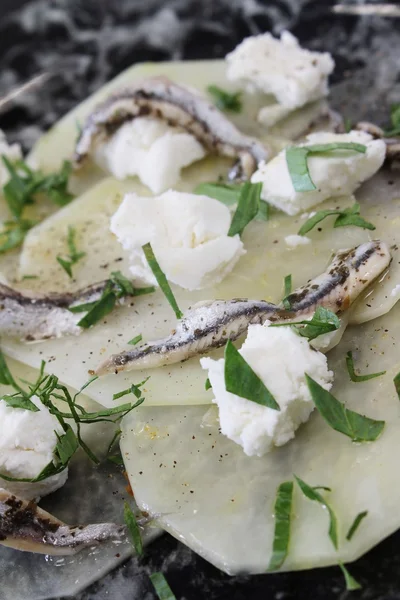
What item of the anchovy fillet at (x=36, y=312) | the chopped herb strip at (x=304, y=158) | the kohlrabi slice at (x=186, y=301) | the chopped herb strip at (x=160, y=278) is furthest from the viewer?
the anchovy fillet at (x=36, y=312)

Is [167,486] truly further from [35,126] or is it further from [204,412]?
[35,126]

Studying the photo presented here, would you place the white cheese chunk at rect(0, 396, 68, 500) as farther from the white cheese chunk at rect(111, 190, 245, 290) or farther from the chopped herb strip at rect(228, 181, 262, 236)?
the chopped herb strip at rect(228, 181, 262, 236)

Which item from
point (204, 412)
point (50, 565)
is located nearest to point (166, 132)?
point (204, 412)

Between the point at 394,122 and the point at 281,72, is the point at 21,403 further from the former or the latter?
the point at 394,122

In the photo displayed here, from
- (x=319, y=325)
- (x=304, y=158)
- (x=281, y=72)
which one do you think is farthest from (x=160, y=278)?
(x=281, y=72)

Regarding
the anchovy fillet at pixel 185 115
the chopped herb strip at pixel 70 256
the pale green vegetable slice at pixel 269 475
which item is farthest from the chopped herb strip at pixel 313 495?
the anchovy fillet at pixel 185 115

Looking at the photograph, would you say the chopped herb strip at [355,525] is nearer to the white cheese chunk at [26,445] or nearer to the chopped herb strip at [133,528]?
the chopped herb strip at [133,528]

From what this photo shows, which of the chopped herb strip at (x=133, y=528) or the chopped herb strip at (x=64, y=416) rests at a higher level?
the chopped herb strip at (x=64, y=416)
